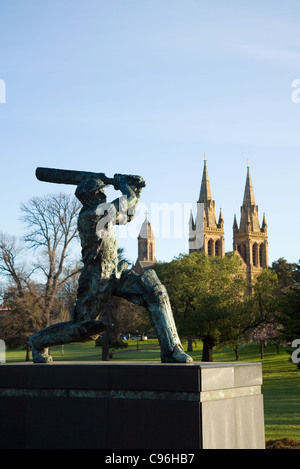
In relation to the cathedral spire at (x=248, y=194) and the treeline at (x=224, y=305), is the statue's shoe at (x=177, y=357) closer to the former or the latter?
the treeline at (x=224, y=305)

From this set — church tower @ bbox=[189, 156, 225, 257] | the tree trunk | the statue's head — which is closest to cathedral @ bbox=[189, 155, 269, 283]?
church tower @ bbox=[189, 156, 225, 257]

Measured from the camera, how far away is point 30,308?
114 feet

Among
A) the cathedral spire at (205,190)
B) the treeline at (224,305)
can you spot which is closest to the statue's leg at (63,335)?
the treeline at (224,305)

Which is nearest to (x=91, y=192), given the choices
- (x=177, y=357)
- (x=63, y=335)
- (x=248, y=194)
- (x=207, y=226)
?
(x=63, y=335)

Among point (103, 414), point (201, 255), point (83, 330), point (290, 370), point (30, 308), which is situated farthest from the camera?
point (201, 255)

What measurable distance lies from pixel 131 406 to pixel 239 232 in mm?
117929

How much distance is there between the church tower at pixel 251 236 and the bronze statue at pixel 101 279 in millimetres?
111762

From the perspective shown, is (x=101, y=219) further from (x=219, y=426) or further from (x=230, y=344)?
(x=230, y=344)

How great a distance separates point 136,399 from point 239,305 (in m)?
35.7

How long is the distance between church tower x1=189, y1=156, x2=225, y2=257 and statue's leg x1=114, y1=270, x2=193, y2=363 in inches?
4162

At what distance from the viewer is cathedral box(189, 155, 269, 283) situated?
114 metres

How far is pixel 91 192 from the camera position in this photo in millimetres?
7617

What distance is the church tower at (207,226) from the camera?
11394 cm
